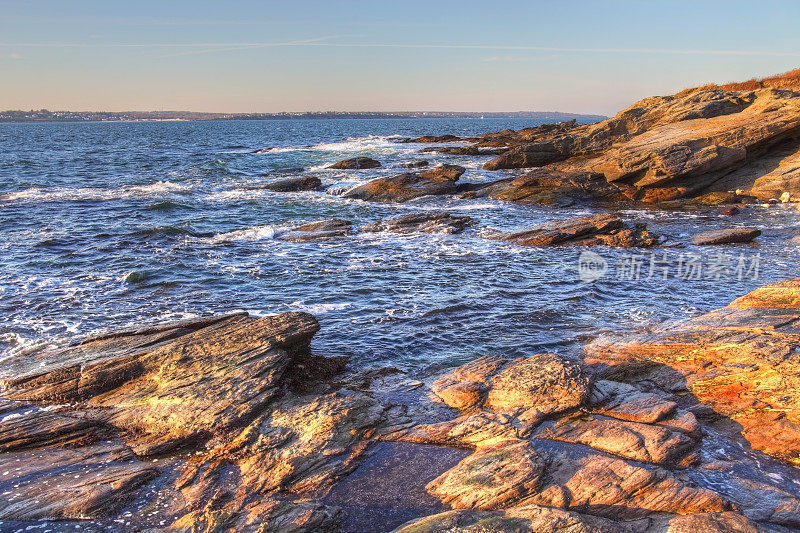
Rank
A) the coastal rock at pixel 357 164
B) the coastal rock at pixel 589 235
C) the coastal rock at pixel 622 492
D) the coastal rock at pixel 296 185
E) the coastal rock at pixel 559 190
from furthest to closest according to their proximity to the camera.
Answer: the coastal rock at pixel 357 164 < the coastal rock at pixel 296 185 < the coastal rock at pixel 559 190 < the coastal rock at pixel 589 235 < the coastal rock at pixel 622 492

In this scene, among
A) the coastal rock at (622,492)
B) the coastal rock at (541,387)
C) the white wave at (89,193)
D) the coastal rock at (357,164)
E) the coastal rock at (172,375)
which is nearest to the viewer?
the coastal rock at (622,492)

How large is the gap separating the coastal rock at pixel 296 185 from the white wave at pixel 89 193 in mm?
7838

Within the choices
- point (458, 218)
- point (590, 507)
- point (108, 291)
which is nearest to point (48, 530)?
point (590, 507)

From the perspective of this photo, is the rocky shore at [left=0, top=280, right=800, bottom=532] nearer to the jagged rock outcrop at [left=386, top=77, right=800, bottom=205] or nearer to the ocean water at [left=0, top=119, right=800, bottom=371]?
the ocean water at [left=0, top=119, right=800, bottom=371]

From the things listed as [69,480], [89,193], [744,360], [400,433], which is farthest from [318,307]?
[89,193]

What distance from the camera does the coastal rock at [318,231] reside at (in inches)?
1179

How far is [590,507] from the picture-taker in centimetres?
834

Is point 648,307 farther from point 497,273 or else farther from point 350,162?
point 350,162

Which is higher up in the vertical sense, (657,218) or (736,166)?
(736,166)

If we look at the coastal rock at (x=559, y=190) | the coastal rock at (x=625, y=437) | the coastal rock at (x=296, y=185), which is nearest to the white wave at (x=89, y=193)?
the coastal rock at (x=296, y=185)

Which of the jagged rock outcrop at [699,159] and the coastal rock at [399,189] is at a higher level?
the jagged rock outcrop at [699,159]

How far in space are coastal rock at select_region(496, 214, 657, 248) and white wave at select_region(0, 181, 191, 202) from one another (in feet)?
102

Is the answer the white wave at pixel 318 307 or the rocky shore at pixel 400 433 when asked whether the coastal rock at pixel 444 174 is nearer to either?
the white wave at pixel 318 307

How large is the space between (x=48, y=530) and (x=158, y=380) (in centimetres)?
422
